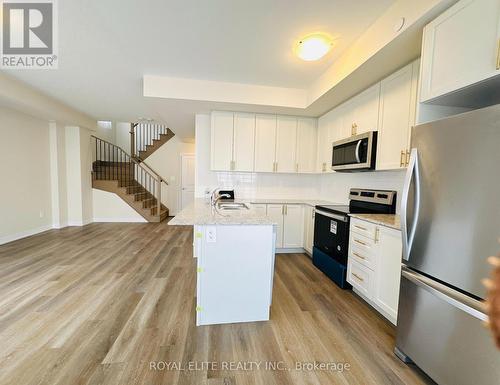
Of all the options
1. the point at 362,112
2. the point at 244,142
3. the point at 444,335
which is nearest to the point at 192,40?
the point at 244,142

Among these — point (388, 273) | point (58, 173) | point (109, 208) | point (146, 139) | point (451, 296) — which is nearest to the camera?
point (451, 296)

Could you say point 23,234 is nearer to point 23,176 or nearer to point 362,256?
point 23,176

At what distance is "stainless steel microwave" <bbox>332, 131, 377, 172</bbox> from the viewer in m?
2.57

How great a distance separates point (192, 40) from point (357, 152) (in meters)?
2.21

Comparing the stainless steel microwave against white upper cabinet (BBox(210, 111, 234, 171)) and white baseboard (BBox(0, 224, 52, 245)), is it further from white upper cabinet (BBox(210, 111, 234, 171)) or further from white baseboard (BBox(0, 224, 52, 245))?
white baseboard (BBox(0, 224, 52, 245))

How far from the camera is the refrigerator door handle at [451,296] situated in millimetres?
1142

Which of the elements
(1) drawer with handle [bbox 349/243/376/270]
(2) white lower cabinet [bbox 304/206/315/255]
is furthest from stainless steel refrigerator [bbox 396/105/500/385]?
(2) white lower cabinet [bbox 304/206/315/255]

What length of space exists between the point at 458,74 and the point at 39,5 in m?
3.31

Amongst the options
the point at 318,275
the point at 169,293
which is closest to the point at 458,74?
the point at 318,275

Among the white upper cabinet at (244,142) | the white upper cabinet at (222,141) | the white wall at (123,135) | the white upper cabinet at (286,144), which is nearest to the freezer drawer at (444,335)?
the white upper cabinet at (286,144)

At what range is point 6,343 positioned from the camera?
1.70 meters

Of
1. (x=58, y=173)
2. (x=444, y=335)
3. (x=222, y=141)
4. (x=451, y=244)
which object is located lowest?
(x=444, y=335)

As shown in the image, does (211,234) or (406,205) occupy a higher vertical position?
(406,205)

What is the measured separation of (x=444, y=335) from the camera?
51.5 inches
